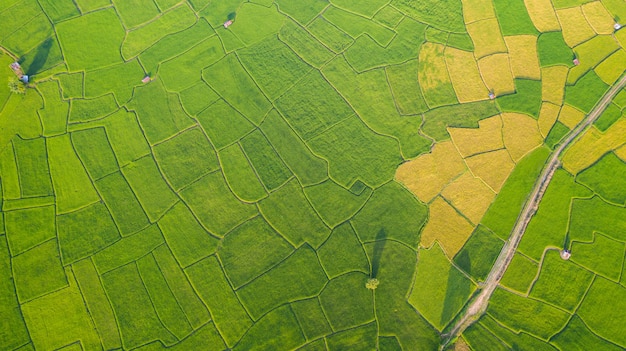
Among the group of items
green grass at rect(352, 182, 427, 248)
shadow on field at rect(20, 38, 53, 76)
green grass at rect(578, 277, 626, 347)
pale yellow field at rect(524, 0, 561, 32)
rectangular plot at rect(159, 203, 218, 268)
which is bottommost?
green grass at rect(578, 277, 626, 347)

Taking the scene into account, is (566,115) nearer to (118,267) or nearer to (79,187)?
(118,267)

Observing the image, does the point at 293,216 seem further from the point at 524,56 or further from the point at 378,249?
the point at 524,56

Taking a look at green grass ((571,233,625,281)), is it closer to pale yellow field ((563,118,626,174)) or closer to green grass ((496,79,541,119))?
pale yellow field ((563,118,626,174))

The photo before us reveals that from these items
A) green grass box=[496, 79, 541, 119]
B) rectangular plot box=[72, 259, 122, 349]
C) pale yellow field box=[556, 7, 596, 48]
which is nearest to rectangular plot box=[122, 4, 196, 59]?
rectangular plot box=[72, 259, 122, 349]

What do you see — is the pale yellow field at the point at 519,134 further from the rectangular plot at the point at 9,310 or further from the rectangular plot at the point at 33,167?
the rectangular plot at the point at 9,310

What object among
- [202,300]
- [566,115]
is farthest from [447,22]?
[202,300]

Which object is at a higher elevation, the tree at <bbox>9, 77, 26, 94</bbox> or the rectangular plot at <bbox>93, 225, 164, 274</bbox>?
the tree at <bbox>9, 77, 26, 94</bbox>
